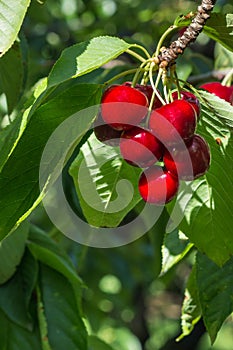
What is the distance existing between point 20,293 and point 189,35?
33.4 inches

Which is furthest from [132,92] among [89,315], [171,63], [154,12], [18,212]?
[89,315]

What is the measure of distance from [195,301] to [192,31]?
0.74m

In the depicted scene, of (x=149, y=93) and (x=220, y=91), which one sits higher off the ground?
(x=149, y=93)

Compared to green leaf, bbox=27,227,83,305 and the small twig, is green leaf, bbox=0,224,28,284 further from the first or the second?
the small twig

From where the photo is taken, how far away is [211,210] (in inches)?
53.6

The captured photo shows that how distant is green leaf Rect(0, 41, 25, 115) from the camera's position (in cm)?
160

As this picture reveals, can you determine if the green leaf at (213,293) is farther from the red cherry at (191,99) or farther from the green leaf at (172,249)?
the red cherry at (191,99)

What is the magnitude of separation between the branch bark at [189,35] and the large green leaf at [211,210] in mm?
150

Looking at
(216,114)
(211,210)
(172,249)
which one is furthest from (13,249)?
(216,114)

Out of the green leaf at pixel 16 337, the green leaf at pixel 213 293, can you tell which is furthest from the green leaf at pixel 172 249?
the green leaf at pixel 16 337

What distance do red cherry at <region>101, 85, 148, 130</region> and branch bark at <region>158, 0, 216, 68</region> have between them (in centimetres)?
9

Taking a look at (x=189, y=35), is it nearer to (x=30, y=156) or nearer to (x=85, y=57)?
(x=85, y=57)

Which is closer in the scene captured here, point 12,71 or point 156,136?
point 156,136

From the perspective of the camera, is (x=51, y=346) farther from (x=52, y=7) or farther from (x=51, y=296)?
(x=52, y=7)
